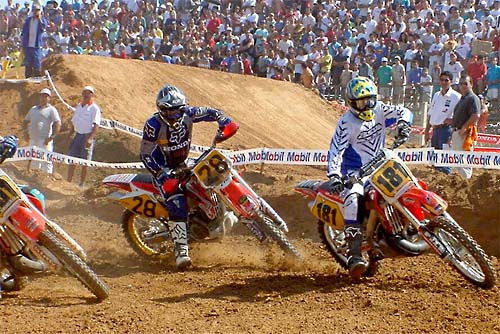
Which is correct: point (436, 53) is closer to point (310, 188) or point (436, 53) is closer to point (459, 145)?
point (459, 145)

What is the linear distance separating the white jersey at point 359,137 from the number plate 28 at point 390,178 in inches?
19.2

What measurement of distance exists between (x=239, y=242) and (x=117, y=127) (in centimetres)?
711

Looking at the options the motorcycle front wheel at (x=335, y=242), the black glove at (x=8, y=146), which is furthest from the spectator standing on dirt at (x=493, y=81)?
the black glove at (x=8, y=146)

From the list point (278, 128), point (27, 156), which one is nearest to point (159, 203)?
point (27, 156)

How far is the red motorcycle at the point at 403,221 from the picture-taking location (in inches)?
255

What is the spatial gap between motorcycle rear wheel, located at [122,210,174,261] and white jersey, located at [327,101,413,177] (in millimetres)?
2465

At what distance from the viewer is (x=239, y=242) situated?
971cm

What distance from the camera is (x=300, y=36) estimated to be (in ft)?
76.6

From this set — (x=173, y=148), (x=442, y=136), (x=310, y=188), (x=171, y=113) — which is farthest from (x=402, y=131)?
(x=442, y=136)

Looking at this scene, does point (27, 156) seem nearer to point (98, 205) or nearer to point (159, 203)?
point (98, 205)

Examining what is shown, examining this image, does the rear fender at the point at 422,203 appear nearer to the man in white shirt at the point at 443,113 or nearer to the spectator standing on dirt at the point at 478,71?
the man in white shirt at the point at 443,113

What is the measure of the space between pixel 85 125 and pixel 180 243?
20.9 ft

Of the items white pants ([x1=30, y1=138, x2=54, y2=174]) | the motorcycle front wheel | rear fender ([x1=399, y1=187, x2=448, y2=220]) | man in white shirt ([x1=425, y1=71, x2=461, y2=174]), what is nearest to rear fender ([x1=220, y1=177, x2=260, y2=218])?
the motorcycle front wheel

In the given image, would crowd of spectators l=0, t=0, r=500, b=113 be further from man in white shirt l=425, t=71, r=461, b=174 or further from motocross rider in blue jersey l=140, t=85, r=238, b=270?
motocross rider in blue jersey l=140, t=85, r=238, b=270
